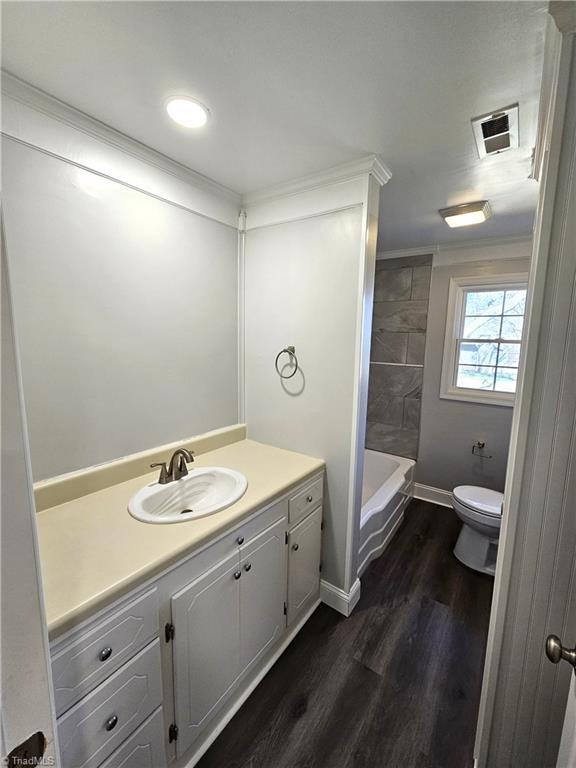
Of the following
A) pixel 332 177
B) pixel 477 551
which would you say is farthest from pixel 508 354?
pixel 332 177

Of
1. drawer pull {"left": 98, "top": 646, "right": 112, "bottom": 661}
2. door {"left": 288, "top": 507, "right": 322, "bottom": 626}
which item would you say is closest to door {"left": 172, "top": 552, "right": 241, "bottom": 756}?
drawer pull {"left": 98, "top": 646, "right": 112, "bottom": 661}

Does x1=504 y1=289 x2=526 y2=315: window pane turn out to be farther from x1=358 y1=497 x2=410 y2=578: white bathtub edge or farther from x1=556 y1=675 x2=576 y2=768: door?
x1=556 y1=675 x2=576 y2=768: door

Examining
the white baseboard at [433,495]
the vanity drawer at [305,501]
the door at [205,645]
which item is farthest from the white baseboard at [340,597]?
the white baseboard at [433,495]

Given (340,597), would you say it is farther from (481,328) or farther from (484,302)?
(484,302)

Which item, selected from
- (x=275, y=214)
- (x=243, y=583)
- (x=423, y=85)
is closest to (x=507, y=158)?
(x=423, y=85)

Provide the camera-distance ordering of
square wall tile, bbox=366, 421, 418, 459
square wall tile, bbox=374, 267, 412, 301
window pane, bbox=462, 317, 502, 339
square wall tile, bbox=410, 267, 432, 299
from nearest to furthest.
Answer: window pane, bbox=462, 317, 502, 339 → square wall tile, bbox=410, 267, 432, 299 → square wall tile, bbox=374, 267, 412, 301 → square wall tile, bbox=366, 421, 418, 459

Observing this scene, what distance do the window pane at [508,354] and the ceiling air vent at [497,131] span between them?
175 cm

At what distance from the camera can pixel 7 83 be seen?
1.08m

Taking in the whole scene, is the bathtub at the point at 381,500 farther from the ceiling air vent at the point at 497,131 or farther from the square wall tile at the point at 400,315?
the ceiling air vent at the point at 497,131

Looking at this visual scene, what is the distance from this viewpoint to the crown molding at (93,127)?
1103 millimetres

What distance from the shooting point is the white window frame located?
267 centimetres

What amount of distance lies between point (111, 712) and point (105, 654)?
0.19 meters

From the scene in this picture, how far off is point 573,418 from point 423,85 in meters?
1.12

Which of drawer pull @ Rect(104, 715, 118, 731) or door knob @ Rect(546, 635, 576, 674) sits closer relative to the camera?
door knob @ Rect(546, 635, 576, 674)
